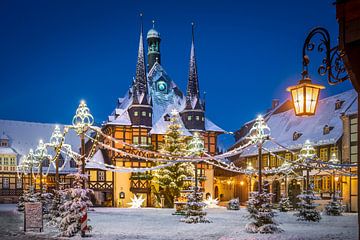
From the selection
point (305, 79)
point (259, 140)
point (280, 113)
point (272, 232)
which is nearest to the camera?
point (305, 79)

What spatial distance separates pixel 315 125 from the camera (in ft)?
169

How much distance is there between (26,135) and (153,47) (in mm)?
21565

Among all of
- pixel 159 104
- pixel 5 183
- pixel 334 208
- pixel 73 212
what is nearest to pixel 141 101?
pixel 159 104

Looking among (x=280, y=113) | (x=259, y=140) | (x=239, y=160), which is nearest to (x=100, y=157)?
(x=239, y=160)

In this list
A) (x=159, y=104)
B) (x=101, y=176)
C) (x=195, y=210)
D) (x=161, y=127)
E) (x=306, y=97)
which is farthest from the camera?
(x=159, y=104)

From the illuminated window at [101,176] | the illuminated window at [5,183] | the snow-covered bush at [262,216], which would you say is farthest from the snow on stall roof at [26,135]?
the snow-covered bush at [262,216]

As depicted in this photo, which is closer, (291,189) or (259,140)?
(259,140)

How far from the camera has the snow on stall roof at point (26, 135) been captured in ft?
215

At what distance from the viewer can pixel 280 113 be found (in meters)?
63.2

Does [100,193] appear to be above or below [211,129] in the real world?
below

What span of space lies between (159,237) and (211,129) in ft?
134

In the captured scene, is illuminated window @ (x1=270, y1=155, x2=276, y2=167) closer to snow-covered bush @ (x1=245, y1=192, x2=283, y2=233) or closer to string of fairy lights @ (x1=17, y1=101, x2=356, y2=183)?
string of fairy lights @ (x1=17, y1=101, x2=356, y2=183)

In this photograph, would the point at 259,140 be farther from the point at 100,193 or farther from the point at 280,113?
the point at 280,113

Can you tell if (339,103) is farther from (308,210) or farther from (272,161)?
(308,210)
